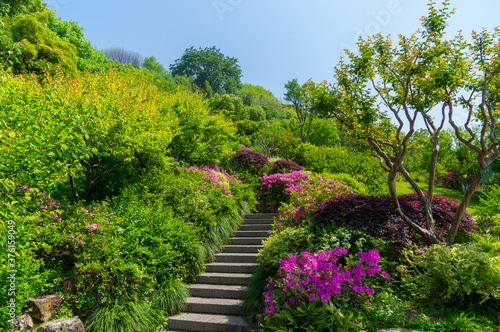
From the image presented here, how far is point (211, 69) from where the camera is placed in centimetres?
5462

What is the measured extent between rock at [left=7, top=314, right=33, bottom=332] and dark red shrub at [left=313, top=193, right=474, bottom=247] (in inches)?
190

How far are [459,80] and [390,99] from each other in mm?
1153

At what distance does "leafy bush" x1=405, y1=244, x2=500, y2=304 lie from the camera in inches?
152

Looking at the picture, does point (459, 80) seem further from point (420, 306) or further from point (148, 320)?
point (148, 320)

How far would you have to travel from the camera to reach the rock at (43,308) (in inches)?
174

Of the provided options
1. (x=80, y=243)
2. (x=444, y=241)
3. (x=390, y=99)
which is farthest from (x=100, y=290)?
(x=390, y=99)

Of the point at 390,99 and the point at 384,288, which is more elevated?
the point at 390,99

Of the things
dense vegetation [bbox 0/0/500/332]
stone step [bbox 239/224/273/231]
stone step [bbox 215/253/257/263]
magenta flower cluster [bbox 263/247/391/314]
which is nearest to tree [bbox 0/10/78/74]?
dense vegetation [bbox 0/0/500/332]

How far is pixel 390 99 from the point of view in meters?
6.02

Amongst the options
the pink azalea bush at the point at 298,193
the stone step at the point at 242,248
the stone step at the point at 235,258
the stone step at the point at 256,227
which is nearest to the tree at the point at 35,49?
the pink azalea bush at the point at 298,193

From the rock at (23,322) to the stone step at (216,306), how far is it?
98.6 inches

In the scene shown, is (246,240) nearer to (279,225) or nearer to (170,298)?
(279,225)

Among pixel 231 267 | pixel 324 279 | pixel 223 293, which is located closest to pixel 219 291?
pixel 223 293

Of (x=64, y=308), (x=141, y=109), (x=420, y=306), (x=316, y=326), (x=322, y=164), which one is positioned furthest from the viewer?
(x=322, y=164)
